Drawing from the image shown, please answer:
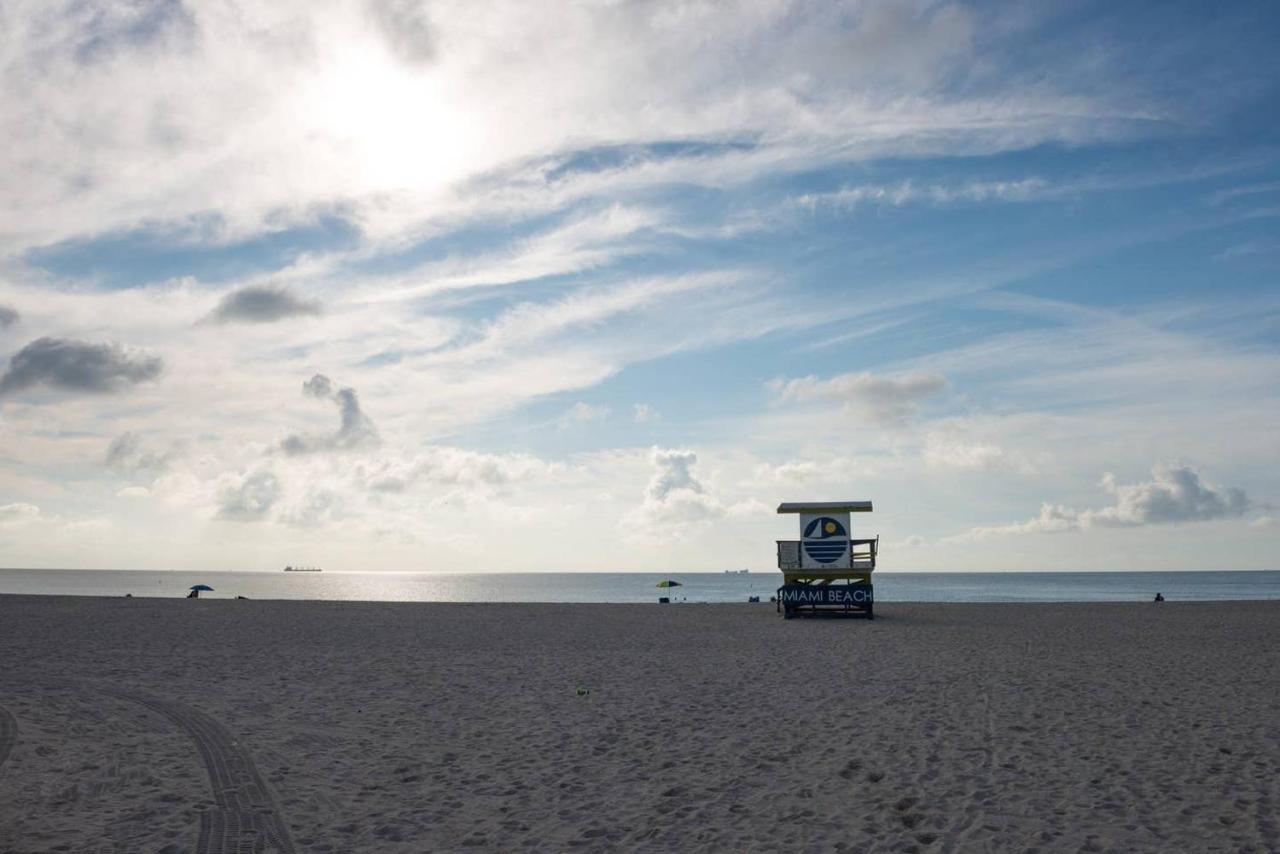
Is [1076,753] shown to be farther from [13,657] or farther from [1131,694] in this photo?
[13,657]

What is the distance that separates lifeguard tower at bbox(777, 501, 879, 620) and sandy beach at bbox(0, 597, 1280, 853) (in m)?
9.24

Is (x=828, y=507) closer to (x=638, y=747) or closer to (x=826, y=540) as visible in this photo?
(x=826, y=540)

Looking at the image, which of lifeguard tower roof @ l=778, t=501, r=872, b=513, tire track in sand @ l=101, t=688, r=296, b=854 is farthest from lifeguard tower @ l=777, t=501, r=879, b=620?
tire track in sand @ l=101, t=688, r=296, b=854

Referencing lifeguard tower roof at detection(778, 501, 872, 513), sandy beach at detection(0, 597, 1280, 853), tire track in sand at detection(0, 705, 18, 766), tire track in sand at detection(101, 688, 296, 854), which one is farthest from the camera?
lifeguard tower roof at detection(778, 501, 872, 513)

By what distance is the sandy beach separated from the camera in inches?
355

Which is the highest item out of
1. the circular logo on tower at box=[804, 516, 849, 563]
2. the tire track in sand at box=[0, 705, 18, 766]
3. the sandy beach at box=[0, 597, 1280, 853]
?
the circular logo on tower at box=[804, 516, 849, 563]

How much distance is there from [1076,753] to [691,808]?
5599 millimetres

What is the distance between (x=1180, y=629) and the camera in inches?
1223

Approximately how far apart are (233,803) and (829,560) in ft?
89.0

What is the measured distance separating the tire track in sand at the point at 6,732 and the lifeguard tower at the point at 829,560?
25281 millimetres

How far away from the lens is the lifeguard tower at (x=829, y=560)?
34.0 metres

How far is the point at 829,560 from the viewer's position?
112 ft

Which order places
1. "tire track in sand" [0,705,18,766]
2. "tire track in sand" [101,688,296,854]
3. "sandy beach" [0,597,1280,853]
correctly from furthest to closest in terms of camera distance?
"tire track in sand" [0,705,18,766] → "sandy beach" [0,597,1280,853] → "tire track in sand" [101,688,296,854]

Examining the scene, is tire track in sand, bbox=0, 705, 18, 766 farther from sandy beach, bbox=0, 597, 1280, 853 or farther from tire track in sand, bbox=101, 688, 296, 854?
tire track in sand, bbox=101, 688, 296, 854
